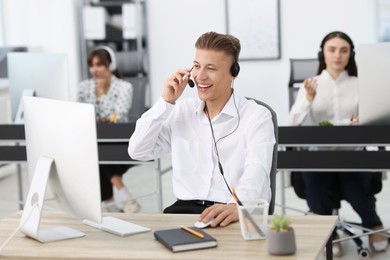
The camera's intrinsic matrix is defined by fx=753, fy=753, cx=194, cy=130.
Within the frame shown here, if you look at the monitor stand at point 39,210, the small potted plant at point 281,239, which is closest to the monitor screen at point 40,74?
the monitor stand at point 39,210

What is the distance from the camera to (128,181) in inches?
242

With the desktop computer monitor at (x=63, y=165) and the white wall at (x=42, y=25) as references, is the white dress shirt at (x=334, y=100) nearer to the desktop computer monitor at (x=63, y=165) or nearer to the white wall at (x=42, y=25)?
the desktop computer monitor at (x=63, y=165)

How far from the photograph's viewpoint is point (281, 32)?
6602 millimetres

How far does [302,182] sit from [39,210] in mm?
2212

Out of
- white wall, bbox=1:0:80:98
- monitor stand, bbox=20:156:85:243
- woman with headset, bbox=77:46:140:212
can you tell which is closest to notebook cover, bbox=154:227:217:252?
monitor stand, bbox=20:156:85:243

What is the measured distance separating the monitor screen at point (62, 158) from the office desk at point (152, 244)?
0.25ft

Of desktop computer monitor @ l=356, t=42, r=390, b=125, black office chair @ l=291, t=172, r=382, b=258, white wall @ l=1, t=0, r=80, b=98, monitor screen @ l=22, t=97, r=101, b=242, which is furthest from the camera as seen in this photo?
white wall @ l=1, t=0, r=80, b=98

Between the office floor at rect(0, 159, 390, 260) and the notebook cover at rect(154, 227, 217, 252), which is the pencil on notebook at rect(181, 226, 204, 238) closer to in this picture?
the notebook cover at rect(154, 227, 217, 252)

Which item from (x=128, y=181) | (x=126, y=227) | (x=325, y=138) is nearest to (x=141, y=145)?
(x=126, y=227)

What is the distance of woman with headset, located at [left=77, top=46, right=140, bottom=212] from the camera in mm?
4848

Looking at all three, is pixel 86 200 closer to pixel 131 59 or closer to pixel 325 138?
pixel 325 138

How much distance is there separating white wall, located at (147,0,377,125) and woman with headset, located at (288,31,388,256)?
2.36 meters

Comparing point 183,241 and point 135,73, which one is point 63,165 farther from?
point 135,73

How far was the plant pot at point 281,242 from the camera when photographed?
1.93 meters
